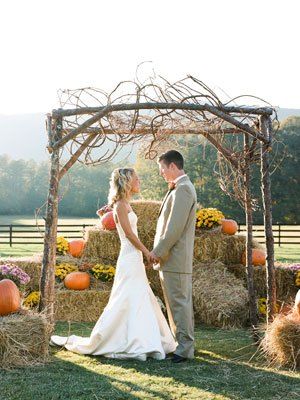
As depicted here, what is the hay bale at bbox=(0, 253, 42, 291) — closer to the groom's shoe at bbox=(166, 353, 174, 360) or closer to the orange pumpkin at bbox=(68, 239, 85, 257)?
the orange pumpkin at bbox=(68, 239, 85, 257)

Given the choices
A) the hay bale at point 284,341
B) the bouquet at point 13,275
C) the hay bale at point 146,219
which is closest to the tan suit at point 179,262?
the hay bale at point 284,341

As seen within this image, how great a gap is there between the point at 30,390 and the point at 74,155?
329 cm

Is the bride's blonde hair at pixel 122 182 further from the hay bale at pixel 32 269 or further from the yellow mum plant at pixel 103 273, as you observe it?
the hay bale at pixel 32 269

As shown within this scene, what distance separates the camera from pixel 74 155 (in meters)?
8.35

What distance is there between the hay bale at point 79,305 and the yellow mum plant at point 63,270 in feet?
1.40

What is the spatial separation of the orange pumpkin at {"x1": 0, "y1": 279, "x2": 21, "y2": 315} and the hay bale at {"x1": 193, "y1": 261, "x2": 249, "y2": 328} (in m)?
3.49

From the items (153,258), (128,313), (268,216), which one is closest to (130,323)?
(128,313)

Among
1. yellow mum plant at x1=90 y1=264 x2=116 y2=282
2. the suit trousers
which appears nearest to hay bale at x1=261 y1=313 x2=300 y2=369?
the suit trousers

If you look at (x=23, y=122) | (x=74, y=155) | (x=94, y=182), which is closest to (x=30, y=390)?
(x=74, y=155)

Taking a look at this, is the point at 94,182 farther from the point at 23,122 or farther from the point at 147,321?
the point at 23,122

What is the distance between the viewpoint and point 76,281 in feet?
34.8

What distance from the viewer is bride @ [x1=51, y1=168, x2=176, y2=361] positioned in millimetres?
7270

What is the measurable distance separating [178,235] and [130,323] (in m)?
1.11

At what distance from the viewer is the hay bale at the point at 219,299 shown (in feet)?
32.3
